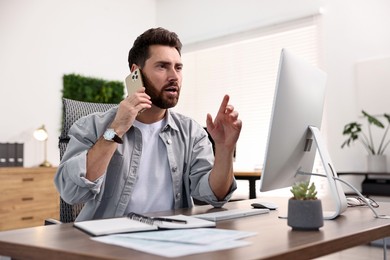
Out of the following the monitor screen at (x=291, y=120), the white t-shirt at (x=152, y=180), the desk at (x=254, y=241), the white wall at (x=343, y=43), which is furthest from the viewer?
the white wall at (x=343, y=43)

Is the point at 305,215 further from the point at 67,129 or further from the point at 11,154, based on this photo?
the point at 11,154

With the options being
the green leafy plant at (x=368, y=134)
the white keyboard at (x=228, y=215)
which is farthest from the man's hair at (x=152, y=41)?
the green leafy plant at (x=368, y=134)

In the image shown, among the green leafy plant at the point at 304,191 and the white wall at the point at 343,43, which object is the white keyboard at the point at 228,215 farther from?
the white wall at the point at 343,43

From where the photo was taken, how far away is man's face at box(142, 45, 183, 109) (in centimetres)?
171

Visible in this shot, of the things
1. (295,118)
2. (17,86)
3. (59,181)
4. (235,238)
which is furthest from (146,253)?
(17,86)

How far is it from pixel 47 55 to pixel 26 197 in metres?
1.80

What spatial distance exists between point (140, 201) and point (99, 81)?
4.45 m

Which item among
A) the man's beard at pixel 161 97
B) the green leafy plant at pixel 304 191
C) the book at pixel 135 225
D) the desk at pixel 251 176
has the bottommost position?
the desk at pixel 251 176

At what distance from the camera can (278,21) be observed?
17.7 ft

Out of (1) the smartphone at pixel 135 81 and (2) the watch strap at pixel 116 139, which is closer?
(2) the watch strap at pixel 116 139

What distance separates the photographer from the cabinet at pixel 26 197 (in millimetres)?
4352

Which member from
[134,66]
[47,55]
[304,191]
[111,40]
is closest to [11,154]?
[47,55]

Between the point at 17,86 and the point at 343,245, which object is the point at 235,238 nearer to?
the point at 343,245

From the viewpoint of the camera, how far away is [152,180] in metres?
1.63
